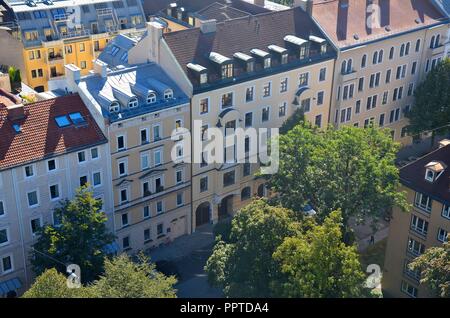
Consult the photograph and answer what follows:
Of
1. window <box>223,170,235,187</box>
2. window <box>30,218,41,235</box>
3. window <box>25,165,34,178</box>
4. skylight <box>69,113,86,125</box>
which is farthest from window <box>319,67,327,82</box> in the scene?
window <box>30,218,41,235</box>

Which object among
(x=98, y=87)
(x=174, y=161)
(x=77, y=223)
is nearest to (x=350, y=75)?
(x=174, y=161)

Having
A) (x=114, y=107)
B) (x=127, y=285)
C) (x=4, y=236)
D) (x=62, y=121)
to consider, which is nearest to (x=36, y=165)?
(x=62, y=121)

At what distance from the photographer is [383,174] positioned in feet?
192

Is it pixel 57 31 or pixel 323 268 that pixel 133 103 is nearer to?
pixel 323 268

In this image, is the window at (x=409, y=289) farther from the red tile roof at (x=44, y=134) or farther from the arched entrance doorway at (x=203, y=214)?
the red tile roof at (x=44, y=134)

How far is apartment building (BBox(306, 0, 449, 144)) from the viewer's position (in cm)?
8275

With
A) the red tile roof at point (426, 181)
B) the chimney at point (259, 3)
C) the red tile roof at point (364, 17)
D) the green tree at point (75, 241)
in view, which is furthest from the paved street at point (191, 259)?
the chimney at point (259, 3)

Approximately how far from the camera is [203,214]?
254 feet

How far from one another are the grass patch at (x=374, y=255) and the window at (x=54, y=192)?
32.6m

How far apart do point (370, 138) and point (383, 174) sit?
16.8 feet

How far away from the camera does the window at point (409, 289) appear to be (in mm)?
61719

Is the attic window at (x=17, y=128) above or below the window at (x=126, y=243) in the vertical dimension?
above

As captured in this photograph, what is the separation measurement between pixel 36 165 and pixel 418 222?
37.2 meters

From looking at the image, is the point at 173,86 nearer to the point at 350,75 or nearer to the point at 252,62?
the point at 252,62
